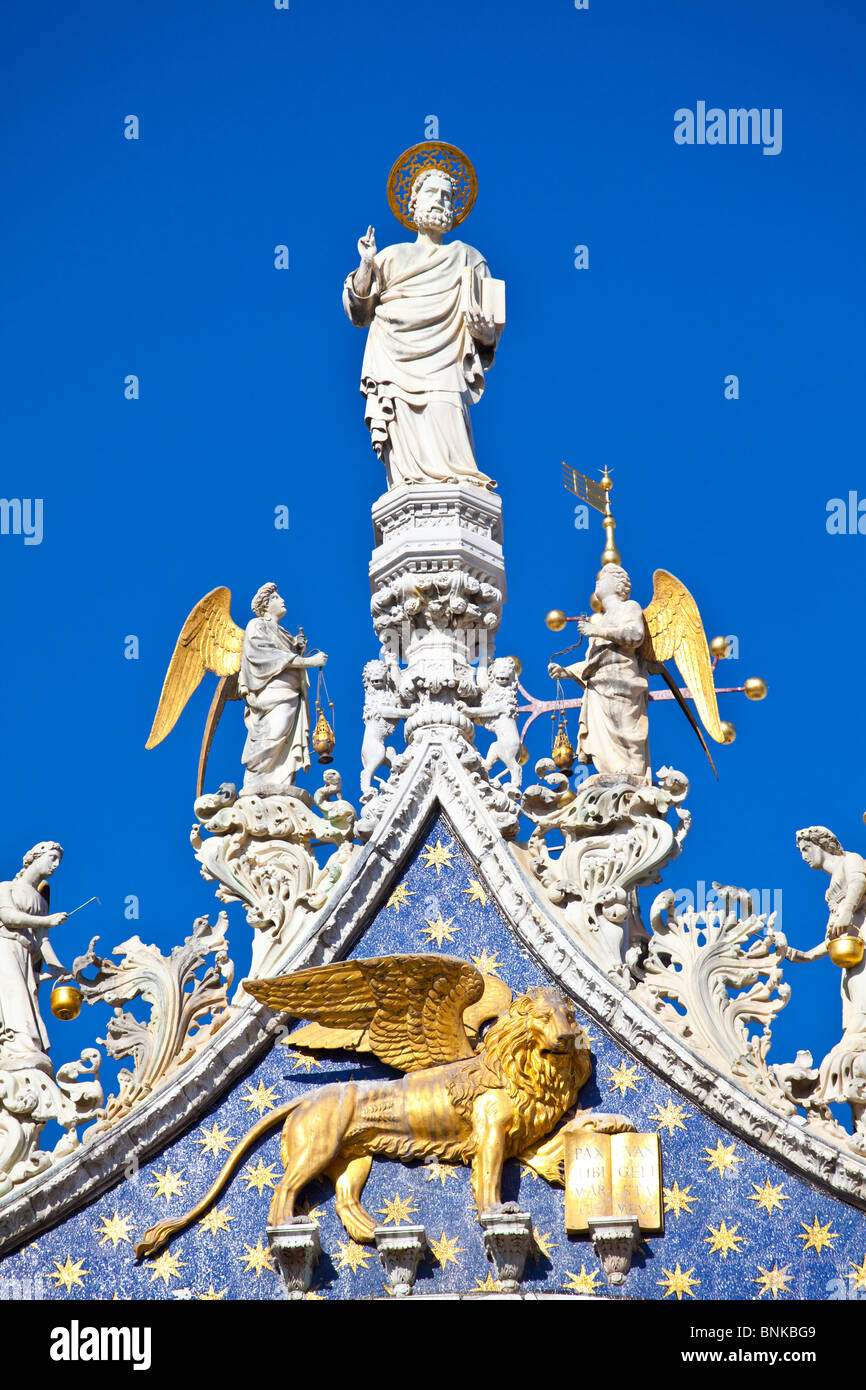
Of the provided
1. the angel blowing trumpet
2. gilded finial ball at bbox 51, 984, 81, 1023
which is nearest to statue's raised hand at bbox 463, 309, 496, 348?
the angel blowing trumpet

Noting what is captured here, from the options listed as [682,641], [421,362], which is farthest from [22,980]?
[421,362]

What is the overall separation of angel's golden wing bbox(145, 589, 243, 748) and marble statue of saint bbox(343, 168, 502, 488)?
1736mm

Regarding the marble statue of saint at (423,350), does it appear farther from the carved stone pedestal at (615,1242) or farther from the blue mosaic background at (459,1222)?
the carved stone pedestal at (615,1242)

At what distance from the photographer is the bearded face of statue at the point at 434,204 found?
936 inches

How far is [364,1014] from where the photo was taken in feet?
66.1

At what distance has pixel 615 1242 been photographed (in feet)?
63.0

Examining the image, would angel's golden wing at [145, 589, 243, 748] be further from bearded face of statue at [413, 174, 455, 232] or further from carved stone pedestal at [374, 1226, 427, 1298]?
carved stone pedestal at [374, 1226, 427, 1298]

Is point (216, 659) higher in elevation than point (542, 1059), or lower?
higher

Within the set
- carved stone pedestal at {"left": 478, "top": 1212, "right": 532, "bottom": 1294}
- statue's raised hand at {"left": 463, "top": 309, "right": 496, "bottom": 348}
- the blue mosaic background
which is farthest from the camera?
statue's raised hand at {"left": 463, "top": 309, "right": 496, "bottom": 348}

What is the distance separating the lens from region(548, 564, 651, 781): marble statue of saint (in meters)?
21.8

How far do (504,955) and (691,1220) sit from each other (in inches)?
93.3

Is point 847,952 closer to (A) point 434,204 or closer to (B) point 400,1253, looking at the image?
(B) point 400,1253
